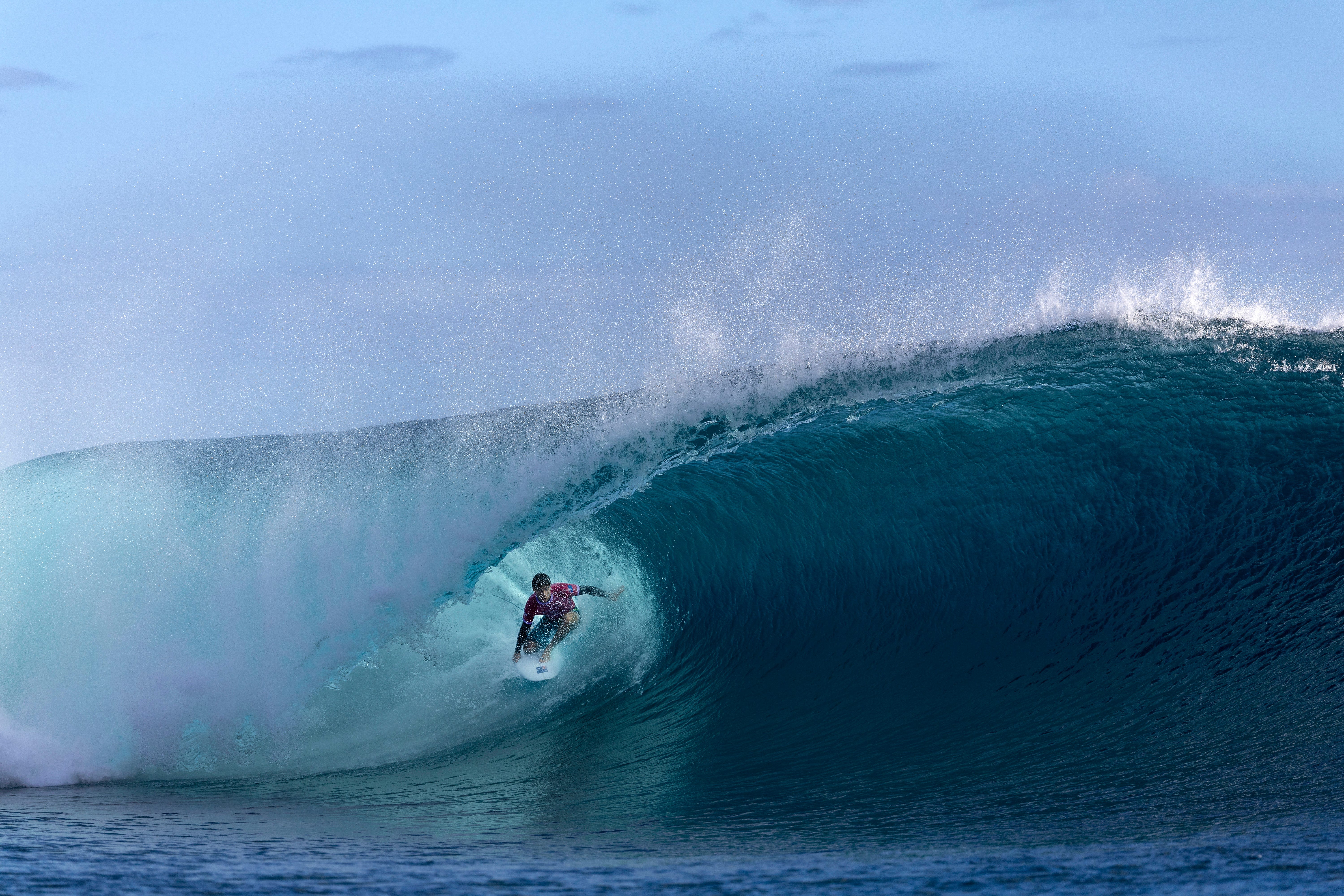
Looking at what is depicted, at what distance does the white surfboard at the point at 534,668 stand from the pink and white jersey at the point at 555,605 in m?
0.43

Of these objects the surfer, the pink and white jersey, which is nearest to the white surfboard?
the surfer

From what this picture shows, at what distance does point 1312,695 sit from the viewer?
6465 millimetres

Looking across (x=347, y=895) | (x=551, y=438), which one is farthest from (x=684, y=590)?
(x=347, y=895)

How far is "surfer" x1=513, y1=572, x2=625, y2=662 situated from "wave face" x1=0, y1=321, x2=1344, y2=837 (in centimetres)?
37

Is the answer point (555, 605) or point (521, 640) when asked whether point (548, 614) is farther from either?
point (521, 640)

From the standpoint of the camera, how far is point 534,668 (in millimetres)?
8422

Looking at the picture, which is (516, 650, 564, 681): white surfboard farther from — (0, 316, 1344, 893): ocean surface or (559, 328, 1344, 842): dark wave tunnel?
(559, 328, 1344, 842): dark wave tunnel

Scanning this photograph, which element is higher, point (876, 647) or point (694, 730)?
point (876, 647)

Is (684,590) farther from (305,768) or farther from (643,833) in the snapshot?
(643,833)

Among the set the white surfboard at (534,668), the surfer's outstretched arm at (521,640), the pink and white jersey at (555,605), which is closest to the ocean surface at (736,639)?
the white surfboard at (534,668)

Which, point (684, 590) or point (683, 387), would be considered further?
point (683, 387)

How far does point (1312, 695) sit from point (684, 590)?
16.9 feet

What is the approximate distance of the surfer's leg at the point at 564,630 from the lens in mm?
8242

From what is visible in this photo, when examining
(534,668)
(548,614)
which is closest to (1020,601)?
(548,614)
